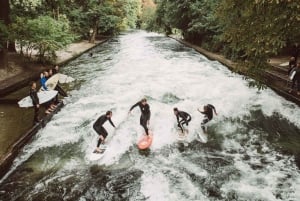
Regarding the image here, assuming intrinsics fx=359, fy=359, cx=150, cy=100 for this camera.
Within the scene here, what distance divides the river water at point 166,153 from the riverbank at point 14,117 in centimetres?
39

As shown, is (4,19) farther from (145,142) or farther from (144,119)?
(145,142)

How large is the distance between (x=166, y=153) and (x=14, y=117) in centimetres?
709

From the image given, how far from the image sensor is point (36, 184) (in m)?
10.8

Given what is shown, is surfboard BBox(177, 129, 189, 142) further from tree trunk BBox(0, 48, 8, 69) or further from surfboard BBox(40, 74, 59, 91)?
tree trunk BBox(0, 48, 8, 69)

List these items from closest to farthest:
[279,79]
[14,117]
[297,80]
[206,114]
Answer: [206,114] < [14,117] < [297,80] < [279,79]

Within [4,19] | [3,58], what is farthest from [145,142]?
[4,19]

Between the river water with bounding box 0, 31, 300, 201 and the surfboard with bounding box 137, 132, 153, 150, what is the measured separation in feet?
0.86

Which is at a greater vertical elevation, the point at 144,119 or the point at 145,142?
the point at 144,119

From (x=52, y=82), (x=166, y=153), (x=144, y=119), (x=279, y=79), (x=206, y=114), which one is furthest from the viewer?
(x=279, y=79)

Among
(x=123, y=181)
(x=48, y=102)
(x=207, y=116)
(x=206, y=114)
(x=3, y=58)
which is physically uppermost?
(x=3, y=58)

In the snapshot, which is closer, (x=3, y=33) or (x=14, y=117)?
(x=14, y=117)

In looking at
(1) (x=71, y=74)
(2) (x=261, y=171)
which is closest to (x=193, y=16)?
(1) (x=71, y=74)

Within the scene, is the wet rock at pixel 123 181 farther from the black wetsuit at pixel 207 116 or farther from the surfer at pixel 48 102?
the surfer at pixel 48 102

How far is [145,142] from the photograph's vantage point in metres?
13.7
